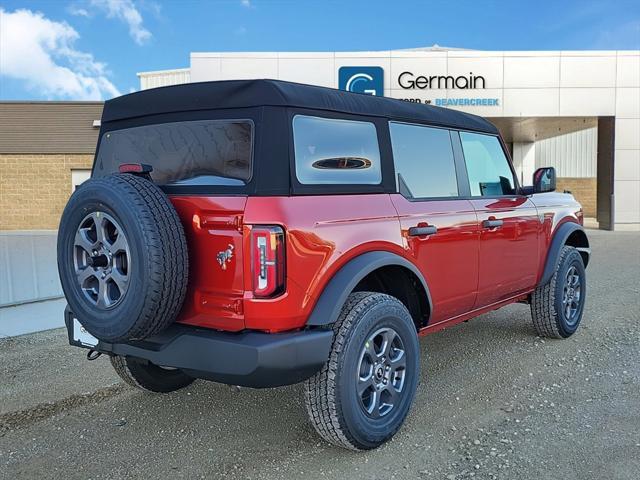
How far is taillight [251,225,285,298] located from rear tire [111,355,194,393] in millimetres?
1380

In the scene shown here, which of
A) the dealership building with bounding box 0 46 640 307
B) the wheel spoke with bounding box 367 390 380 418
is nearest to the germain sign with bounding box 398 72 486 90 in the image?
the dealership building with bounding box 0 46 640 307

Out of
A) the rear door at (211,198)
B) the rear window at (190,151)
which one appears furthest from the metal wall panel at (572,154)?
the rear door at (211,198)

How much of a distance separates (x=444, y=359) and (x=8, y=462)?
3232mm

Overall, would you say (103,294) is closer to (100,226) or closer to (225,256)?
(100,226)

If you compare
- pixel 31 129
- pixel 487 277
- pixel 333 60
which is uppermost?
pixel 333 60

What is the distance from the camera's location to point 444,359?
16.0ft

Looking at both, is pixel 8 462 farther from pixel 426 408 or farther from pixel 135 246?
pixel 426 408

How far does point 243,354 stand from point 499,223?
2.45m

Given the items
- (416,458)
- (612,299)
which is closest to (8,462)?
(416,458)

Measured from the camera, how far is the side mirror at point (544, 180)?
4812 mm

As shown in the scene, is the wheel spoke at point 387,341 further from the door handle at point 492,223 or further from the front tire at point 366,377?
the door handle at point 492,223

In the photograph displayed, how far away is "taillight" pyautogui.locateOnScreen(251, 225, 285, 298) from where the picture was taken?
2.71 metres

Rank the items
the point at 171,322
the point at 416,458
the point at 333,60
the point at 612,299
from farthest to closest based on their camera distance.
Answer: the point at 333,60 < the point at 612,299 < the point at 416,458 < the point at 171,322

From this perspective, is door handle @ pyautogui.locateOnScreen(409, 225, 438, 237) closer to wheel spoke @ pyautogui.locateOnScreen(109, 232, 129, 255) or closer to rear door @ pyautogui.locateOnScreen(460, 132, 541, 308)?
rear door @ pyautogui.locateOnScreen(460, 132, 541, 308)
